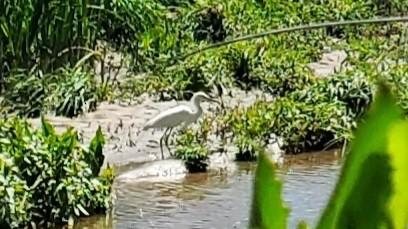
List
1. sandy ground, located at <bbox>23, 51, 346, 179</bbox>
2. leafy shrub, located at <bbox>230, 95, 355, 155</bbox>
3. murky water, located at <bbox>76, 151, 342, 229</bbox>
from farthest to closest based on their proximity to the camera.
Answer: leafy shrub, located at <bbox>230, 95, 355, 155</bbox> < sandy ground, located at <bbox>23, 51, 346, 179</bbox> < murky water, located at <bbox>76, 151, 342, 229</bbox>

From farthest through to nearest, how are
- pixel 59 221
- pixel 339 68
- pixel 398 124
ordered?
pixel 339 68
pixel 59 221
pixel 398 124

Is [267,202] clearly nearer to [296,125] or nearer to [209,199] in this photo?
[209,199]

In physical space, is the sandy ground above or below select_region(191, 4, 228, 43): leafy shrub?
below

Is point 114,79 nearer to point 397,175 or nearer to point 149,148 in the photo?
point 149,148

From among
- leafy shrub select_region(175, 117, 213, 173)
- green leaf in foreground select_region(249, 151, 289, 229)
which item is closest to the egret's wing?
leafy shrub select_region(175, 117, 213, 173)

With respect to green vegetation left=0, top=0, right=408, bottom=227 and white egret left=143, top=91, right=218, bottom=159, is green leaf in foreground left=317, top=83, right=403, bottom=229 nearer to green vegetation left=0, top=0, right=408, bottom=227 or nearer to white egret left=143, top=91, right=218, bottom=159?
green vegetation left=0, top=0, right=408, bottom=227

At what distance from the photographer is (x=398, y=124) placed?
635mm

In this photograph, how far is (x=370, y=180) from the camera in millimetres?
644

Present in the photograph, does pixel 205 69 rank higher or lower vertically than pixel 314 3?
lower

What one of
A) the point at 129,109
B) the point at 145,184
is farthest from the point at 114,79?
the point at 145,184

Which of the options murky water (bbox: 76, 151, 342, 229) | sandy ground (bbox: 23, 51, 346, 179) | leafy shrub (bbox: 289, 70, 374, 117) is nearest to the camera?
murky water (bbox: 76, 151, 342, 229)

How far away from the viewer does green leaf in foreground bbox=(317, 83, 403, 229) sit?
63 centimetres

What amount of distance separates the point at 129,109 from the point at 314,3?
4.97 m

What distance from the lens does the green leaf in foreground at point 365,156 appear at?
2.07 ft
